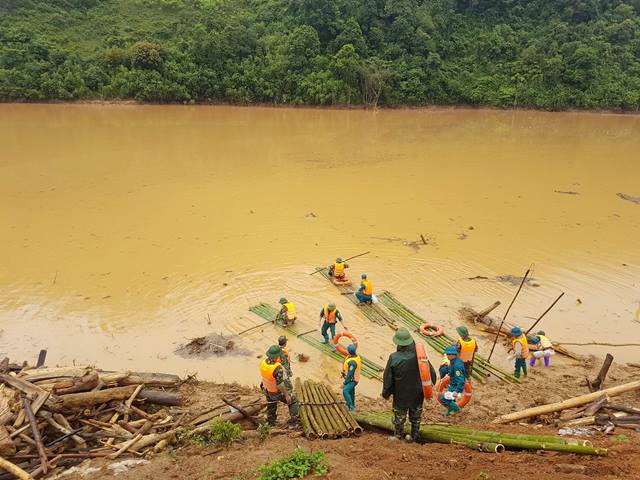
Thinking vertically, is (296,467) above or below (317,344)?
above

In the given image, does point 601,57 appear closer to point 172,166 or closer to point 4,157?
point 172,166

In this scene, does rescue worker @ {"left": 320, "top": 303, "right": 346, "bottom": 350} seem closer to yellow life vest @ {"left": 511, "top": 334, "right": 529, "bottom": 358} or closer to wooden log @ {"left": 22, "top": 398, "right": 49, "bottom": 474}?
yellow life vest @ {"left": 511, "top": 334, "right": 529, "bottom": 358}

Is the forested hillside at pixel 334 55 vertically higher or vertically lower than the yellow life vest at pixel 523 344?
higher

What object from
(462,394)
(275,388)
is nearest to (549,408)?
(462,394)

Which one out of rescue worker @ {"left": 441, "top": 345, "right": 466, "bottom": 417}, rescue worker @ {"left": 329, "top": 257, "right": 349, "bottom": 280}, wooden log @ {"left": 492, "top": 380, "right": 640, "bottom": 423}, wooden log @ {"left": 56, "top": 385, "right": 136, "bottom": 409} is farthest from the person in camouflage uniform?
rescue worker @ {"left": 329, "top": 257, "right": 349, "bottom": 280}

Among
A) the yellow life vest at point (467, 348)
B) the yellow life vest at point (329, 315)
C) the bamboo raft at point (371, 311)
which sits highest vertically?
the yellow life vest at point (467, 348)

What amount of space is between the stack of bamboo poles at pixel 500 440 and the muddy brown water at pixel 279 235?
2630mm

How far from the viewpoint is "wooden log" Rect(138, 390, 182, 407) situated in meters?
6.99

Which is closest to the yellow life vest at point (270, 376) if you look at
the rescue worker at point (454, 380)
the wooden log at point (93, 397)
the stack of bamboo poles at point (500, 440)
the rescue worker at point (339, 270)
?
the stack of bamboo poles at point (500, 440)

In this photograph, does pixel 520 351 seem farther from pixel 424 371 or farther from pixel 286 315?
pixel 286 315

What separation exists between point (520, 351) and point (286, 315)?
4621 mm

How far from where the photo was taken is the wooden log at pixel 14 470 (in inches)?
205

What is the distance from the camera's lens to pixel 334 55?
1770 inches

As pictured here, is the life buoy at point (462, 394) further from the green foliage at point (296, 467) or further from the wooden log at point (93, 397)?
the wooden log at point (93, 397)
